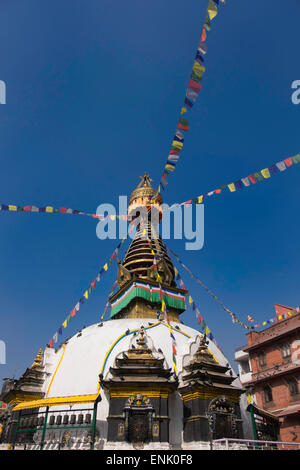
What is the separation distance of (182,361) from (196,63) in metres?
12.1

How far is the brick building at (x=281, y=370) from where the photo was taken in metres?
20.8

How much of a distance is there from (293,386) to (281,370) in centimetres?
130

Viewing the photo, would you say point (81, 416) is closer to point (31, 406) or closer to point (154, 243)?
point (31, 406)

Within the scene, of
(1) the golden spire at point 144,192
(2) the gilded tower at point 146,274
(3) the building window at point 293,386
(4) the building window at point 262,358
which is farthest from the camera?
(1) the golden spire at point 144,192

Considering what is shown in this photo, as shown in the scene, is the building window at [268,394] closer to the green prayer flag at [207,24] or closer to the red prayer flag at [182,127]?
the red prayer flag at [182,127]

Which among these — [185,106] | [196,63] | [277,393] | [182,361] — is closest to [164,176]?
[185,106]

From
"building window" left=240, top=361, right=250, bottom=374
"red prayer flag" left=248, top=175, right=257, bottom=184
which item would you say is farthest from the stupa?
"building window" left=240, top=361, right=250, bottom=374

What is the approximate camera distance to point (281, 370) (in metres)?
23.2

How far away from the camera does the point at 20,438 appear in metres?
14.0

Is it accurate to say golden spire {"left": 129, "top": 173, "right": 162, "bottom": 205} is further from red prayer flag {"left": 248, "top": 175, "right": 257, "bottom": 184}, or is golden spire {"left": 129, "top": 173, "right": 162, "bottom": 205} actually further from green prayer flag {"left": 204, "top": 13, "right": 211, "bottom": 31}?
green prayer flag {"left": 204, "top": 13, "right": 211, "bottom": 31}

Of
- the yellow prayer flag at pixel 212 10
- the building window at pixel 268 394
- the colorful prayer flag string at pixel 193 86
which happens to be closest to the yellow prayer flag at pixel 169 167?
the colorful prayer flag string at pixel 193 86

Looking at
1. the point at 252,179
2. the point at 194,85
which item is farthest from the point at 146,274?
the point at 194,85

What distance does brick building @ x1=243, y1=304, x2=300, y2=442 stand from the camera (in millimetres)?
20766

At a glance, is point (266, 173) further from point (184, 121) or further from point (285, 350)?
point (285, 350)
